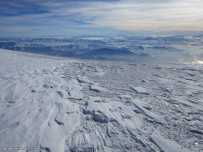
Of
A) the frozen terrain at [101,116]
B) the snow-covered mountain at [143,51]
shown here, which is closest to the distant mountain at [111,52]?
the snow-covered mountain at [143,51]

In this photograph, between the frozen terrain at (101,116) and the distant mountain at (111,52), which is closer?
the frozen terrain at (101,116)

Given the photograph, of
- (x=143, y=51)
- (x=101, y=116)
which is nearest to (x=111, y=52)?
(x=143, y=51)

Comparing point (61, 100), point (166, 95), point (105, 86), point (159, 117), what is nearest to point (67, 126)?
point (61, 100)

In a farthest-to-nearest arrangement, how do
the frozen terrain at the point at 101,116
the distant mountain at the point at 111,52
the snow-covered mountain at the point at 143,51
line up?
the distant mountain at the point at 111,52 < the snow-covered mountain at the point at 143,51 < the frozen terrain at the point at 101,116

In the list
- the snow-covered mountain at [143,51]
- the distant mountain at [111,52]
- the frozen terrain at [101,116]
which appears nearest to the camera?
the frozen terrain at [101,116]

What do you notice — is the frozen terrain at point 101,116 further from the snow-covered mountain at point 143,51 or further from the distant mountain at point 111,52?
the distant mountain at point 111,52

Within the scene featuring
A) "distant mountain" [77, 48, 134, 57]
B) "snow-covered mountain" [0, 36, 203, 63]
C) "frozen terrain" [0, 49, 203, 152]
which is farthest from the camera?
"distant mountain" [77, 48, 134, 57]

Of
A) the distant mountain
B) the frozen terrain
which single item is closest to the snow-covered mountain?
the distant mountain

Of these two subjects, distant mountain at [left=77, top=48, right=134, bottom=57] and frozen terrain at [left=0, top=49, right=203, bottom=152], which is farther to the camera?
distant mountain at [left=77, top=48, right=134, bottom=57]

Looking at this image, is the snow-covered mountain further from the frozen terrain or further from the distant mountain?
the frozen terrain

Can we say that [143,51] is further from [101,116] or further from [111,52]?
[101,116]
